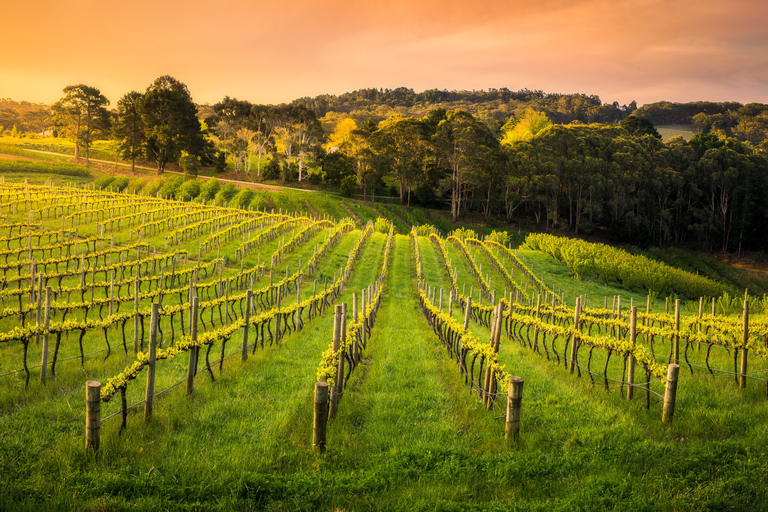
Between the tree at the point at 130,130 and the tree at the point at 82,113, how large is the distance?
4823 millimetres

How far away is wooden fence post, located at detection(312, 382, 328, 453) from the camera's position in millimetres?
5750

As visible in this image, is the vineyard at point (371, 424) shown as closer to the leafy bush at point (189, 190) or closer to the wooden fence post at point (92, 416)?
the wooden fence post at point (92, 416)

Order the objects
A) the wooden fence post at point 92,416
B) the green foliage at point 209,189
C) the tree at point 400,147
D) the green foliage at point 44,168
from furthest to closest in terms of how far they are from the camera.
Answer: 1. the tree at point 400,147
2. the green foliage at point 209,189
3. the green foliage at point 44,168
4. the wooden fence post at point 92,416

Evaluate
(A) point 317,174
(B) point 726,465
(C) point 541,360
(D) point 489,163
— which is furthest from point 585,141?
(B) point 726,465

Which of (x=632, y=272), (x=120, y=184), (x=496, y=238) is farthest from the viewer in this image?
(x=120, y=184)

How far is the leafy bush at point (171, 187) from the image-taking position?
47628 mm

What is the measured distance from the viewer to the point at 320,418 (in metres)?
5.84

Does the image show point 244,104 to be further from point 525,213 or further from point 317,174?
point 525,213

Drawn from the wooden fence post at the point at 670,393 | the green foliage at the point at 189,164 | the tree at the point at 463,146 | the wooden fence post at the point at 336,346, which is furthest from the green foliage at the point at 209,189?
the wooden fence post at the point at 670,393

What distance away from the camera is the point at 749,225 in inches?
2058

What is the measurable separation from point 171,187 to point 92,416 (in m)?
49.6

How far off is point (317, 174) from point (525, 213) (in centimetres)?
3298

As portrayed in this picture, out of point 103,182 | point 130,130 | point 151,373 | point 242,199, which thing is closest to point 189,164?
point 103,182

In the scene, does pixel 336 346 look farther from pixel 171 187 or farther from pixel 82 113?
pixel 82 113
